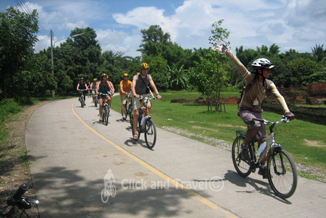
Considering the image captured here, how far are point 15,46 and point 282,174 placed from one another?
17537 mm

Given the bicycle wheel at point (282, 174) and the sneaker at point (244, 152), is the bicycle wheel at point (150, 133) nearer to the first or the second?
the sneaker at point (244, 152)

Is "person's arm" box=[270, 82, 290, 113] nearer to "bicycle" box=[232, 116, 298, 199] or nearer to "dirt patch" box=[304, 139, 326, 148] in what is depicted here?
"bicycle" box=[232, 116, 298, 199]

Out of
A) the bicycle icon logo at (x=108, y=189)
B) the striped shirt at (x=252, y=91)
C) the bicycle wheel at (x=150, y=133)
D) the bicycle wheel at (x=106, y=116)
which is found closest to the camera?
the bicycle icon logo at (x=108, y=189)

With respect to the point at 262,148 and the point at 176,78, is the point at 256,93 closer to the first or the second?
the point at 262,148

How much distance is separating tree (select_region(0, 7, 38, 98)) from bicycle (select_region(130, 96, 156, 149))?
1226 centimetres

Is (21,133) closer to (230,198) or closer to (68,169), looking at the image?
(68,169)

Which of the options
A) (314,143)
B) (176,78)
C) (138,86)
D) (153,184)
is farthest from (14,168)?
(176,78)

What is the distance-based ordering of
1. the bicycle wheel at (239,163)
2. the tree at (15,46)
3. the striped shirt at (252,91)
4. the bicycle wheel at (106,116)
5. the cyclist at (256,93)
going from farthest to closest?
1. the tree at (15,46)
2. the bicycle wheel at (106,116)
3. the bicycle wheel at (239,163)
4. the striped shirt at (252,91)
5. the cyclist at (256,93)

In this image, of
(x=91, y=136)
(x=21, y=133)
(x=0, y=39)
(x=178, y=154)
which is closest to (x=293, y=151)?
(x=178, y=154)

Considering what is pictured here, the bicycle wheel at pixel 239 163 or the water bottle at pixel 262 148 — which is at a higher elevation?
the water bottle at pixel 262 148

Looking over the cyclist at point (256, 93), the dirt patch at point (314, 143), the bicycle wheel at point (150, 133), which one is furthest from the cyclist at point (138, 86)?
the dirt patch at point (314, 143)

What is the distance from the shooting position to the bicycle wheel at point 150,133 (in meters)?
8.01

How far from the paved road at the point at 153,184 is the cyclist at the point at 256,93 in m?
0.76

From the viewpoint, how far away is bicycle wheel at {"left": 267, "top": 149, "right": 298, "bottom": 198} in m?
4.59
